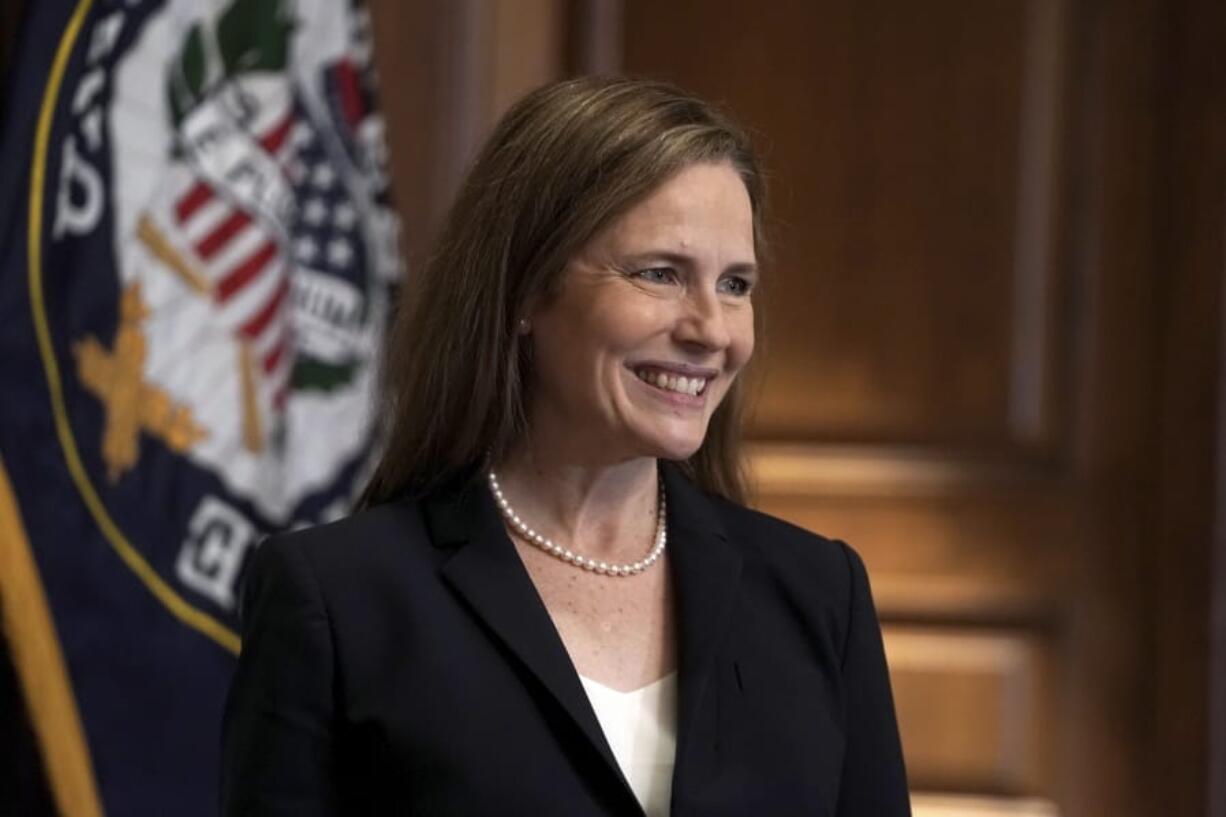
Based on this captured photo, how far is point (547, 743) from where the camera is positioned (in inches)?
61.4

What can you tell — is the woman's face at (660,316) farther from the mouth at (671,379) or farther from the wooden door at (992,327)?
the wooden door at (992,327)

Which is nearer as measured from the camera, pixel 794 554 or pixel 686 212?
pixel 686 212

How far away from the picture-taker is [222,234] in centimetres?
296

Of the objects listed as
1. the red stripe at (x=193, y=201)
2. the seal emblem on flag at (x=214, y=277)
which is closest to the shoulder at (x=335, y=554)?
the seal emblem on flag at (x=214, y=277)

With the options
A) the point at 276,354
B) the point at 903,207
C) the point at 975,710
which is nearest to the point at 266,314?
the point at 276,354

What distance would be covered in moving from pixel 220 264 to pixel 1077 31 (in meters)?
1.77

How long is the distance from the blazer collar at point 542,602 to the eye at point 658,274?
24cm

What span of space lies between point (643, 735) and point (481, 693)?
153 mm

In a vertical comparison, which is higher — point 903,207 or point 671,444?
point 671,444

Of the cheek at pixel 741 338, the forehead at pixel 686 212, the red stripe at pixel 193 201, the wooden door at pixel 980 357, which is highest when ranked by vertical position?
the forehead at pixel 686 212

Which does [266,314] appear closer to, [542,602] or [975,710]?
[542,602]

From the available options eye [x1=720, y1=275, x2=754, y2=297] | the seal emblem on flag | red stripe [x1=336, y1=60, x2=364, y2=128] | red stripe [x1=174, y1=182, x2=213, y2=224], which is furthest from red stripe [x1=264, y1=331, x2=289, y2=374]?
eye [x1=720, y1=275, x2=754, y2=297]

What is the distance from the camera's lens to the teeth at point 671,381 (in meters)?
1.63

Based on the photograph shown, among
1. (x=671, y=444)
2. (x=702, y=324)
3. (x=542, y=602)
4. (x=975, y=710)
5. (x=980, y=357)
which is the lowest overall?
(x=975, y=710)
